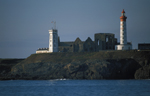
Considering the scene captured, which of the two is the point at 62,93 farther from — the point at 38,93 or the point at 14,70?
the point at 14,70

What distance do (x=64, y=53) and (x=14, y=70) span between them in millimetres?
18972

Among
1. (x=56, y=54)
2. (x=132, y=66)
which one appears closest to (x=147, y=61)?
(x=132, y=66)

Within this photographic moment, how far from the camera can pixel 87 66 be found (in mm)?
109688

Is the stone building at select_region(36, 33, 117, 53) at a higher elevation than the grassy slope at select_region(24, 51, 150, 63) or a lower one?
higher

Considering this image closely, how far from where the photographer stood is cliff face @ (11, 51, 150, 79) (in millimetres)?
106500

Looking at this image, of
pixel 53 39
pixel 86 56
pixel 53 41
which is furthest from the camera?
pixel 53 39

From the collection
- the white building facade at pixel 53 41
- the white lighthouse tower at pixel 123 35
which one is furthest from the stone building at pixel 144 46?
the white building facade at pixel 53 41

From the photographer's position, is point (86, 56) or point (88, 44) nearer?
point (86, 56)

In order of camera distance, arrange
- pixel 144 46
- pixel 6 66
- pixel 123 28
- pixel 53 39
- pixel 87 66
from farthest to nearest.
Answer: pixel 53 39, pixel 6 66, pixel 144 46, pixel 123 28, pixel 87 66

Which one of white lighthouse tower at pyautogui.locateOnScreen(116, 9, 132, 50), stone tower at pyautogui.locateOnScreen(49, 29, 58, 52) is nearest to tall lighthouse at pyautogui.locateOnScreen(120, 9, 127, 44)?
white lighthouse tower at pyautogui.locateOnScreen(116, 9, 132, 50)

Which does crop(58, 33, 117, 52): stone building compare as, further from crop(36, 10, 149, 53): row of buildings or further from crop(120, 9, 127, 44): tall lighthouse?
crop(120, 9, 127, 44): tall lighthouse

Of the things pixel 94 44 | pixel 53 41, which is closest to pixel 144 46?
pixel 94 44

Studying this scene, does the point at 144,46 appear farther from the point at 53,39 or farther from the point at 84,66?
the point at 53,39

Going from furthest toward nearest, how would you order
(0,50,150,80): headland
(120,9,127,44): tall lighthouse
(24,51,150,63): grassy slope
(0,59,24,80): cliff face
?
(0,59,24,80): cliff face, (120,9,127,44): tall lighthouse, (24,51,150,63): grassy slope, (0,50,150,80): headland
